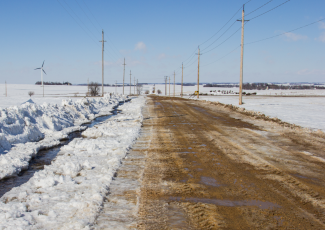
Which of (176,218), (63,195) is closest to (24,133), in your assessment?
(63,195)

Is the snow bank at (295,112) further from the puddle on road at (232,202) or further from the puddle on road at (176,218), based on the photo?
the puddle on road at (176,218)

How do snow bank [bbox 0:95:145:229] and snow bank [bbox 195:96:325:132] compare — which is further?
snow bank [bbox 195:96:325:132]

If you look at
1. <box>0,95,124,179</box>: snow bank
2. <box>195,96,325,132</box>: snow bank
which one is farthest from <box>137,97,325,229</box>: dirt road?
<box>195,96,325,132</box>: snow bank

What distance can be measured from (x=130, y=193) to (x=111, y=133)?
6088 mm

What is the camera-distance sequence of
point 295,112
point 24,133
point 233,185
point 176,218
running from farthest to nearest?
point 295,112 → point 24,133 → point 233,185 → point 176,218

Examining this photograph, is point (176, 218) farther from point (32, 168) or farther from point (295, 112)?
point (295, 112)

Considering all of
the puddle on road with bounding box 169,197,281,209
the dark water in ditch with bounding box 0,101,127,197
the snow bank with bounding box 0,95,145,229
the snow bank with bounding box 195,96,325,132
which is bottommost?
the dark water in ditch with bounding box 0,101,127,197

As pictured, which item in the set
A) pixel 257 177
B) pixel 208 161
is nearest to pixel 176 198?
pixel 257 177

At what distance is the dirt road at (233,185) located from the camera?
3.54 m

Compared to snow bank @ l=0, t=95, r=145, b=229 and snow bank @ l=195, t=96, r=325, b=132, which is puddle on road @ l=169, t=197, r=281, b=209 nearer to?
snow bank @ l=0, t=95, r=145, b=229

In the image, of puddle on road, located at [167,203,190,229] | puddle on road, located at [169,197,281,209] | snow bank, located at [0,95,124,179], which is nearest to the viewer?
puddle on road, located at [167,203,190,229]

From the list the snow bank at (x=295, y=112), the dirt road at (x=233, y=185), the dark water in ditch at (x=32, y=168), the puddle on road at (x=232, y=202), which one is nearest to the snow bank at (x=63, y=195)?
the dark water in ditch at (x=32, y=168)

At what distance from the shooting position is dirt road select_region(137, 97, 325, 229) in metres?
3.54

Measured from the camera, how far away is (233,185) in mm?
4902
